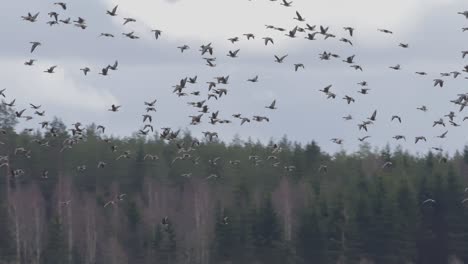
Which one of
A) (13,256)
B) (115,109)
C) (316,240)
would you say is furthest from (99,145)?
(115,109)

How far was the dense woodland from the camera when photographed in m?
120

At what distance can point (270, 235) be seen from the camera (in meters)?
120

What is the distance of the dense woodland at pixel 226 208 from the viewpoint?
119500 mm

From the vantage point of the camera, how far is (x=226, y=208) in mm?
127062

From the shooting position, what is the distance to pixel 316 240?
4695 inches

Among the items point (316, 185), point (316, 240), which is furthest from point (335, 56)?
point (316, 185)

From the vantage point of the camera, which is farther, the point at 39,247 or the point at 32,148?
the point at 32,148

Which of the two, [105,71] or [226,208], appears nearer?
[105,71]

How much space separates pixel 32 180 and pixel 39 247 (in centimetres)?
2055

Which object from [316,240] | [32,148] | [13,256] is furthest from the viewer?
[32,148]

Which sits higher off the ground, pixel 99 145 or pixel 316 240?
pixel 99 145

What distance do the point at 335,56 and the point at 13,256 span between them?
163 ft

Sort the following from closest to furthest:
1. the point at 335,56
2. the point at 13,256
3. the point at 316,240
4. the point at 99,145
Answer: the point at 335,56 → the point at 316,240 → the point at 13,256 → the point at 99,145

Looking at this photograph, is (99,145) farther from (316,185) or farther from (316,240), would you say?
(316,240)
